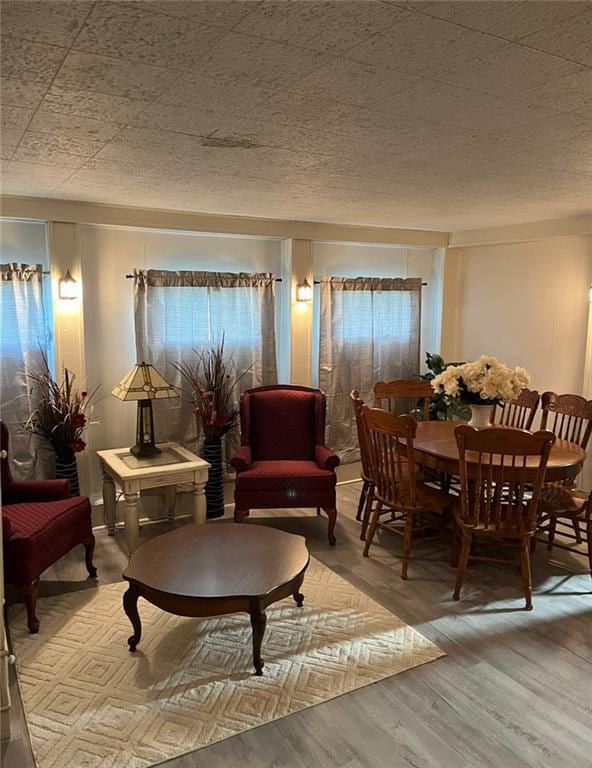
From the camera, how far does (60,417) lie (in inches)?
163

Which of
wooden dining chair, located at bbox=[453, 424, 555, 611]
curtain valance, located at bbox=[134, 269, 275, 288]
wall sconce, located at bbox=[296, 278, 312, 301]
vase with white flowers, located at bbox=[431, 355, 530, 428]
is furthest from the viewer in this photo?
wall sconce, located at bbox=[296, 278, 312, 301]

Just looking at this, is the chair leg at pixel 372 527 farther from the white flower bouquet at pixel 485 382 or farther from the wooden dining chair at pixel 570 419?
the wooden dining chair at pixel 570 419

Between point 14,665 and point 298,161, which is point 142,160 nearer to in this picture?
point 298,161

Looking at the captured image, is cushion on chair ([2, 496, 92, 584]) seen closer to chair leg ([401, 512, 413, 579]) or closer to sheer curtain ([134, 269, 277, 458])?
sheer curtain ([134, 269, 277, 458])

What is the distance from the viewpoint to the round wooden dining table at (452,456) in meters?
3.52

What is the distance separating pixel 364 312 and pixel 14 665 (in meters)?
4.07

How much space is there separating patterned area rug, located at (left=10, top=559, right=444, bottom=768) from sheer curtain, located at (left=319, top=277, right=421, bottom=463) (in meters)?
2.33

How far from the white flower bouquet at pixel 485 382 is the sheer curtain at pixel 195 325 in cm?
181

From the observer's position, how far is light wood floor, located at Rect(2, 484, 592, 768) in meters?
2.34

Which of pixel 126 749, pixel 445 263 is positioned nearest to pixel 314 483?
pixel 126 749

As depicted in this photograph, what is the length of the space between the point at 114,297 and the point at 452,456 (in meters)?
2.84

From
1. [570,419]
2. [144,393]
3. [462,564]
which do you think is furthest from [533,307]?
[144,393]

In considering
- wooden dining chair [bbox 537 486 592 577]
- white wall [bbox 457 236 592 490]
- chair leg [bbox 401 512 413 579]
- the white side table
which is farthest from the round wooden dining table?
the white side table

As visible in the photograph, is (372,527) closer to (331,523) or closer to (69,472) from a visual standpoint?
(331,523)
